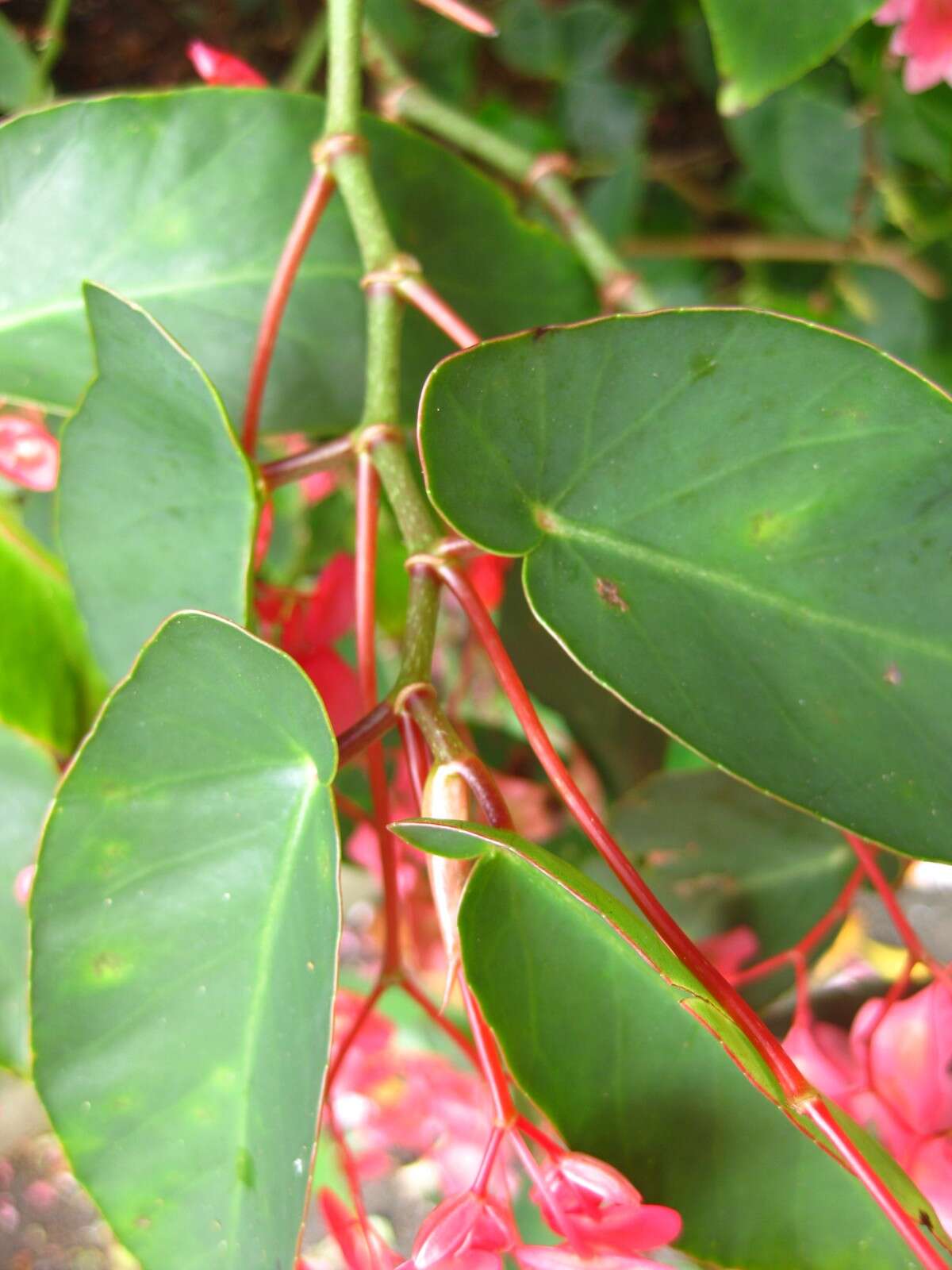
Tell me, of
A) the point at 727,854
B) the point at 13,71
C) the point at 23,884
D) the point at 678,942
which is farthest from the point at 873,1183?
the point at 13,71

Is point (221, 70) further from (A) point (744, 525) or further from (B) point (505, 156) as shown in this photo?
(A) point (744, 525)

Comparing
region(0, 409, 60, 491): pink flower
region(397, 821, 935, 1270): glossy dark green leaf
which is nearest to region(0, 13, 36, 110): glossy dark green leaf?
region(0, 409, 60, 491): pink flower

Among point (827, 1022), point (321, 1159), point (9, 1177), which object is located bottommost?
point (9, 1177)

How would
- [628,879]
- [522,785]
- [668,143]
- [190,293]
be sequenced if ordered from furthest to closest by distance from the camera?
1. [668,143]
2. [522,785]
3. [190,293]
4. [628,879]

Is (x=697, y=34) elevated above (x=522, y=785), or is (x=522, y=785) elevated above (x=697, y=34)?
(x=697, y=34)

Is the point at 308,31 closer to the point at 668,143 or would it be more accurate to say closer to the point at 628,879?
the point at 668,143

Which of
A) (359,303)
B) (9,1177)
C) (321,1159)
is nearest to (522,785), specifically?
(359,303)
